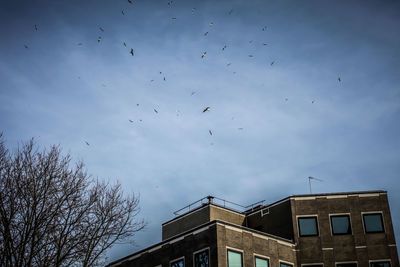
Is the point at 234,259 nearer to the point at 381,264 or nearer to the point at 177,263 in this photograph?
the point at 177,263

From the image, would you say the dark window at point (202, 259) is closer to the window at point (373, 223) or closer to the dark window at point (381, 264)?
the dark window at point (381, 264)

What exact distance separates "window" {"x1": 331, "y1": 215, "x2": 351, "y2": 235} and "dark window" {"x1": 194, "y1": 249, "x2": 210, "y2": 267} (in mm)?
12468

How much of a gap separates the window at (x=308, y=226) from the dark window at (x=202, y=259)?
402 inches

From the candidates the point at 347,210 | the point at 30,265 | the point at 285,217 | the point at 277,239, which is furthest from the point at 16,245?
the point at 347,210

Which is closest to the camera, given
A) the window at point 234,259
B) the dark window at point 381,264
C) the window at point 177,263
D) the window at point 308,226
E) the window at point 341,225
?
the window at point 234,259

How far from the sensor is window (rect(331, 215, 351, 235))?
41.2m

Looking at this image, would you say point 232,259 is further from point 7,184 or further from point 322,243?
point 7,184

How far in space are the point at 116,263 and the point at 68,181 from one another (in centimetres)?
1581

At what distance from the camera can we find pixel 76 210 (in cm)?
3225

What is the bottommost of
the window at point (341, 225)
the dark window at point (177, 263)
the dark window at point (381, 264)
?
the dark window at point (381, 264)

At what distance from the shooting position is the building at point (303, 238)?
36.6 m

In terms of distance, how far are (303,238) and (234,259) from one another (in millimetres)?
8535

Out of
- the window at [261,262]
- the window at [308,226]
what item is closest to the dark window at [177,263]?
the window at [261,262]

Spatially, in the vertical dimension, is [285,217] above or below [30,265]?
above
